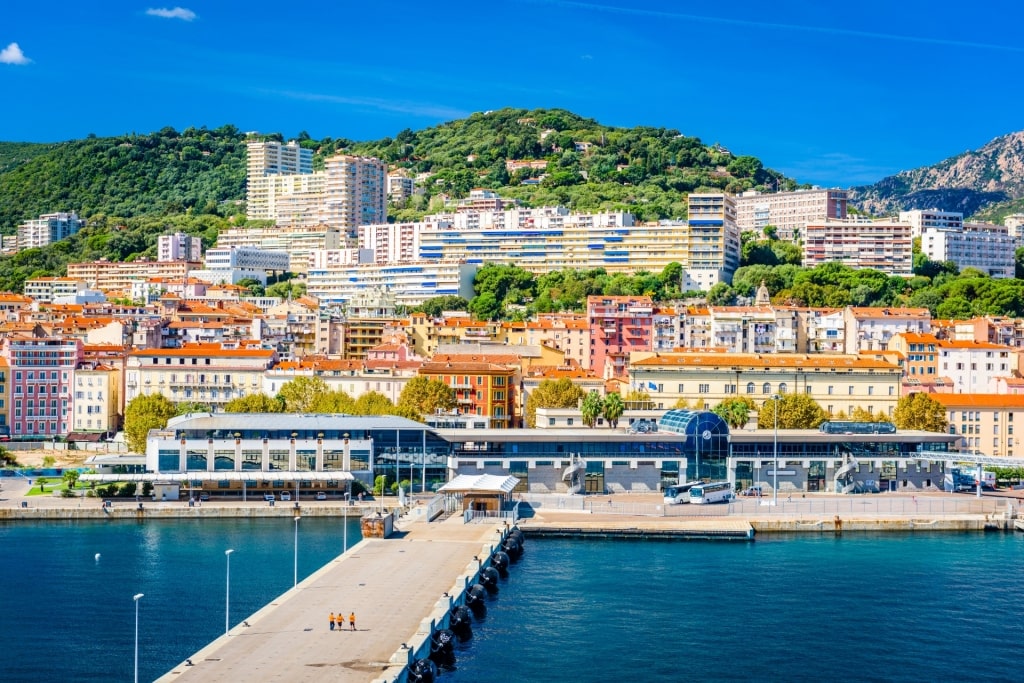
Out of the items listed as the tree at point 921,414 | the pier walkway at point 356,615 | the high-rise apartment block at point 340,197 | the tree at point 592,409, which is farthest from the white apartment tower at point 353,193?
the pier walkway at point 356,615

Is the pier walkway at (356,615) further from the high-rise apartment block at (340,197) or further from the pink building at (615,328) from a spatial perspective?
the high-rise apartment block at (340,197)

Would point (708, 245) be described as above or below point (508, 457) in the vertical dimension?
above

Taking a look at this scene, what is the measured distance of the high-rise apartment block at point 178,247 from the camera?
174 m

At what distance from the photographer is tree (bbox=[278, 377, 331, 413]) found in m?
84.5

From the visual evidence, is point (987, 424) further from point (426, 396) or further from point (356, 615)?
point (356, 615)

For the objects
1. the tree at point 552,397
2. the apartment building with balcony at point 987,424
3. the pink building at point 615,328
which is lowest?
the apartment building with balcony at point 987,424

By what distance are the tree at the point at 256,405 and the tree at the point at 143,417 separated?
3420mm

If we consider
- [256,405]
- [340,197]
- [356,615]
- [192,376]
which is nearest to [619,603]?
[356,615]

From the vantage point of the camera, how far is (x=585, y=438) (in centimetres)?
6656

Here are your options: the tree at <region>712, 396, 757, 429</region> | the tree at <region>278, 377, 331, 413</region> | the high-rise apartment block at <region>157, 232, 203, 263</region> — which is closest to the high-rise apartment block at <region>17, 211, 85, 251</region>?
the high-rise apartment block at <region>157, 232, 203, 263</region>

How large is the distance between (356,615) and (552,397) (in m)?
46.3

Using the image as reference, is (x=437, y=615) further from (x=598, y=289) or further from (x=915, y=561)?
(x=598, y=289)

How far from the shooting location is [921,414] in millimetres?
80125

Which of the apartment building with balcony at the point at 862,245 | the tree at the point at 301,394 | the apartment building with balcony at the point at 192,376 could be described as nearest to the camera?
the tree at the point at 301,394
